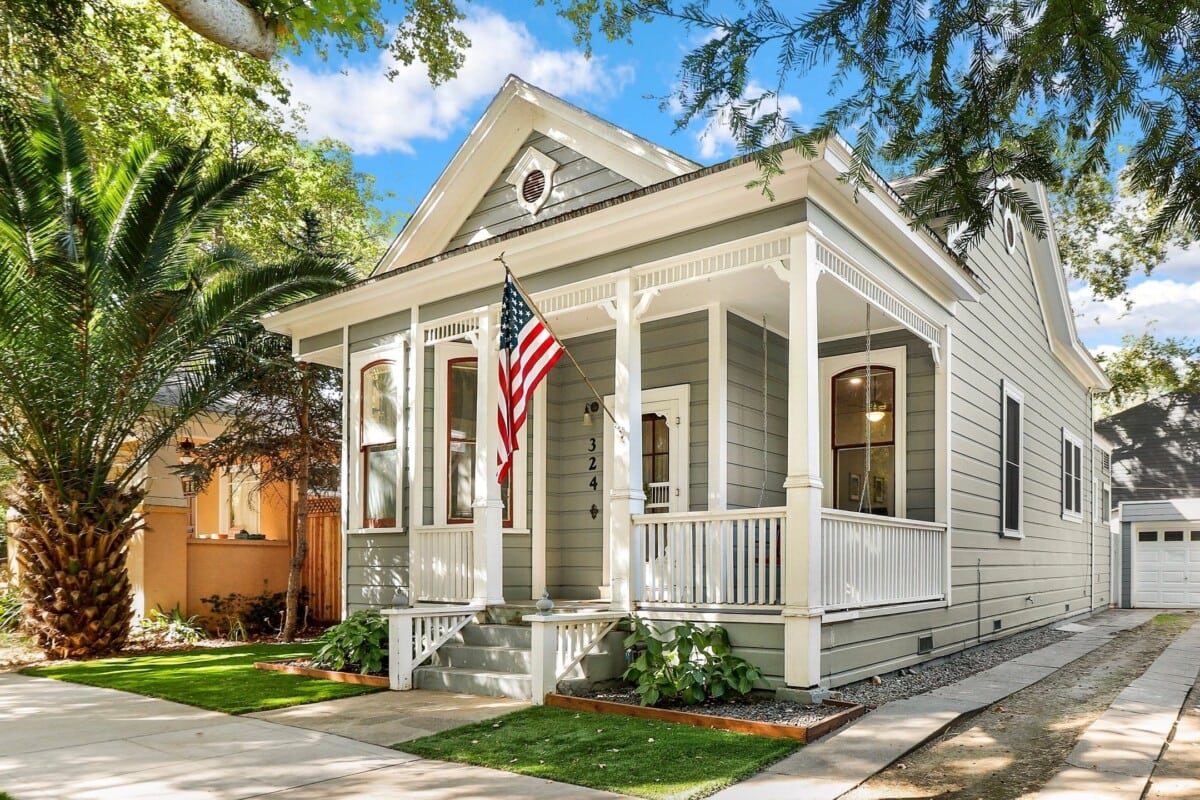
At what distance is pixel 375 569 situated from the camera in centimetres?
962

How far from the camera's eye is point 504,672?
7340 millimetres

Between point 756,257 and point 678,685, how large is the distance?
3049mm

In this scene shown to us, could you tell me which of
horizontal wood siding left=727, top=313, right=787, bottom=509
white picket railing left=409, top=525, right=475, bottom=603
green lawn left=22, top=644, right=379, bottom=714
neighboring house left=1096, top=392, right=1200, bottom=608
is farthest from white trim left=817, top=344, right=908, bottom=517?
neighboring house left=1096, top=392, right=1200, bottom=608

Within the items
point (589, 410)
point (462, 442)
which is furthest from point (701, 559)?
point (462, 442)

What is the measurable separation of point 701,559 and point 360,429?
15.5ft

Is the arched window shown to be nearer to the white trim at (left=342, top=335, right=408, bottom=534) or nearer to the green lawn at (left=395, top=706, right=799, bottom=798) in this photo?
the green lawn at (left=395, top=706, right=799, bottom=798)

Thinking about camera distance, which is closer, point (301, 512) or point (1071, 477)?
point (301, 512)

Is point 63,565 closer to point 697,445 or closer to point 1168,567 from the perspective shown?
point 697,445

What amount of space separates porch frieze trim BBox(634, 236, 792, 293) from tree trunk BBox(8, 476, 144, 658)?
6.42 metres

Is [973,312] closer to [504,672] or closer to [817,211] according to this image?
[817,211]

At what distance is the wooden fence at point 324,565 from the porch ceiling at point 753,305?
5203mm

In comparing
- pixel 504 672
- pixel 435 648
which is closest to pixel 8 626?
pixel 435 648

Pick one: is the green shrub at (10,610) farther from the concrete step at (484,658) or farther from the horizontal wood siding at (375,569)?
the concrete step at (484,658)

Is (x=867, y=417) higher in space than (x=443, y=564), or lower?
higher
